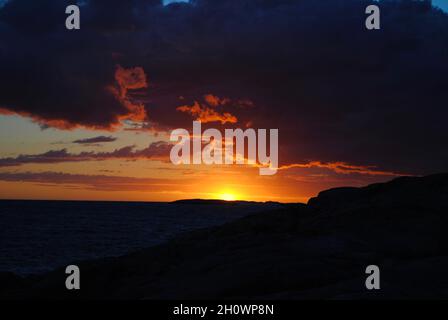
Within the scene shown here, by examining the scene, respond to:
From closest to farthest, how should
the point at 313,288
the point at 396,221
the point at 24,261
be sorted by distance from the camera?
the point at 313,288
the point at 396,221
the point at 24,261

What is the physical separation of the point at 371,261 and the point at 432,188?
944 cm

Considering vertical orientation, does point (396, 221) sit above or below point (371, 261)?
above

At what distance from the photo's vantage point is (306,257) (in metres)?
16.4

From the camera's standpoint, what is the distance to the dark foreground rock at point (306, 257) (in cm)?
1452

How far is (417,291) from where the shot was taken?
13.0 metres

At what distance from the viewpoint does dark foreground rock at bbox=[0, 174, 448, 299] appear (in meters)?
14.5
